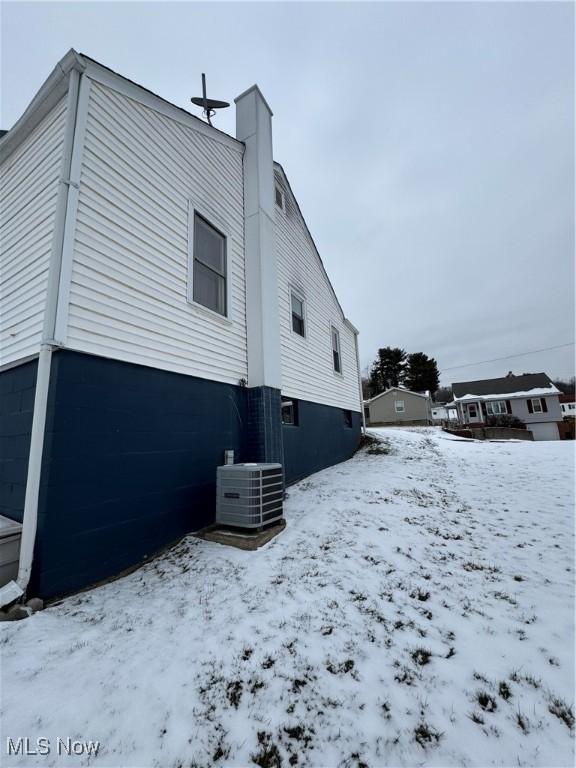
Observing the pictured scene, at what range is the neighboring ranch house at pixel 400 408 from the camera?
3095 centimetres

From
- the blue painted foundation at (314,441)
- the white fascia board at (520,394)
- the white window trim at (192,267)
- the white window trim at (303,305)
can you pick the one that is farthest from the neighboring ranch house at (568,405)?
the white window trim at (192,267)

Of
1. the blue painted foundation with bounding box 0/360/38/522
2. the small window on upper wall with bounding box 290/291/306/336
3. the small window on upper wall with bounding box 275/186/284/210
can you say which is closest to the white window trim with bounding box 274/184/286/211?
the small window on upper wall with bounding box 275/186/284/210

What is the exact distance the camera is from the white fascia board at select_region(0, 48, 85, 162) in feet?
13.3

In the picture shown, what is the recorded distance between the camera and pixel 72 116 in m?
3.92

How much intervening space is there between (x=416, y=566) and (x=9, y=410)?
5.16m

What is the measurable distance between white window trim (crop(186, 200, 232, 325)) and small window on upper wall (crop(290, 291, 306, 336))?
8.16 feet

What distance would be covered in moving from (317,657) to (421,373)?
4310 cm

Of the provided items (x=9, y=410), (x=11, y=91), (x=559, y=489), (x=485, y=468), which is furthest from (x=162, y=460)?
(x=11, y=91)

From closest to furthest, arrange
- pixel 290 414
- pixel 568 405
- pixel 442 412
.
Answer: pixel 290 414 → pixel 568 405 → pixel 442 412

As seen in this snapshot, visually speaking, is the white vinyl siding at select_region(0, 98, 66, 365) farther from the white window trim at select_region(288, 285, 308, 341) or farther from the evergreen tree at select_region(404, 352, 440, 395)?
the evergreen tree at select_region(404, 352, 440, 395)

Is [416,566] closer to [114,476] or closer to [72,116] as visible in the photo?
[114,476]

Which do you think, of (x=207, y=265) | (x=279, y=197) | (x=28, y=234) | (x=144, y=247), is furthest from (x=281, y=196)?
(x=28, y=234)

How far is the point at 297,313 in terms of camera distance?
28.1 ft

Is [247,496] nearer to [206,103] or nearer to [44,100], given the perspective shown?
[44,100]
